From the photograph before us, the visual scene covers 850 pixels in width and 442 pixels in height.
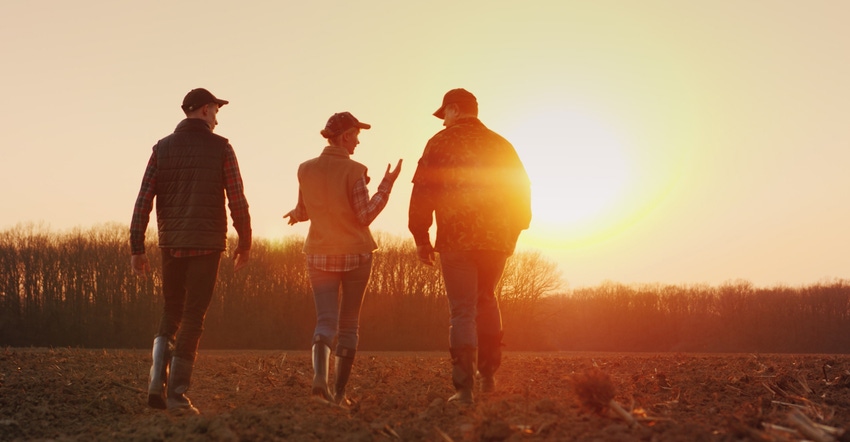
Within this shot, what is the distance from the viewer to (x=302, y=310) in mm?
51156

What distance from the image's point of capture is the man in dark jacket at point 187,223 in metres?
7.42

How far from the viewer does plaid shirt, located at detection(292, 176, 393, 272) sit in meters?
7.44

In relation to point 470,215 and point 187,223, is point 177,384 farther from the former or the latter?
point 470,215

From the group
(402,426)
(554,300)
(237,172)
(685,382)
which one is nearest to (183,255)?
(237,172)

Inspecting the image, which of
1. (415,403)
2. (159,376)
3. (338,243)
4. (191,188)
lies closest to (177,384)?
(159,376)

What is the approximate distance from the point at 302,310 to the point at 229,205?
4423 cm

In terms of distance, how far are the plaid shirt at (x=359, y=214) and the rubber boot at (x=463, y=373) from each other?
1.16 m

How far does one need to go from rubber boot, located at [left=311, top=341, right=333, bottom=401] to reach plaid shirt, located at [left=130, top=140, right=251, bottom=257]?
3.61 ft

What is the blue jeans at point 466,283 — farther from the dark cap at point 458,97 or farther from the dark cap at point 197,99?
the dark cap at point 197,99

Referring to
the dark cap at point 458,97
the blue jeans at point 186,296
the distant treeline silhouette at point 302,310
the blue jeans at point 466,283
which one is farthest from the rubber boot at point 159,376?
the distant treeline silhouette at point 302,310

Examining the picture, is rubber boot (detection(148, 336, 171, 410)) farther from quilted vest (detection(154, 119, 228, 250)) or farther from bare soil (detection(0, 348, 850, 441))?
quilted vest (detection(154, 119, 228, 250))

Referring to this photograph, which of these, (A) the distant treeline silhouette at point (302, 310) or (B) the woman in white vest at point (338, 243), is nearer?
(B) the woman in white vest at point (338, 243)

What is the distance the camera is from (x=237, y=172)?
765 centimetres

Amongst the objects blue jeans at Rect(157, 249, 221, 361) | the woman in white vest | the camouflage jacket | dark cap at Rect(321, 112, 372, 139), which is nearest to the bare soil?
the woman in white vest
